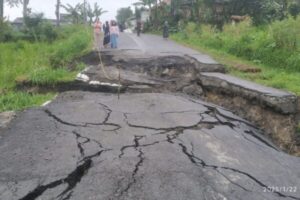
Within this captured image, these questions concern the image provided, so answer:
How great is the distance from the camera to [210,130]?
18.2 feet

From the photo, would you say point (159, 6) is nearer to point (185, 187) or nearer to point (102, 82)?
point (102, 82)

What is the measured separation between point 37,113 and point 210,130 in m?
2.92

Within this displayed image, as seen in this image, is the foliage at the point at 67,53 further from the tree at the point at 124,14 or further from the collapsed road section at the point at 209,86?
the tree at the point at 124,14

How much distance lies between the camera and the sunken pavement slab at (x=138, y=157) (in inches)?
140

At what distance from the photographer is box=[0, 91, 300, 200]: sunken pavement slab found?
11.7ft

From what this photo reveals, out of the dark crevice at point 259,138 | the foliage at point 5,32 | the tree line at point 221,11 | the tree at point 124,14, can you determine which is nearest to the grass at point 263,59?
the dark crevice at point 259,138

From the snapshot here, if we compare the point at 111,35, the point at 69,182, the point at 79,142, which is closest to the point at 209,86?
the point at 79,142

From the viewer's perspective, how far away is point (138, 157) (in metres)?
4.26

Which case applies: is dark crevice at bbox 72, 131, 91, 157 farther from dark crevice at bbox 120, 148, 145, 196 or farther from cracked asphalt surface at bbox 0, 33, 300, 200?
dark crevice at bbox 120, 148, 145, 196

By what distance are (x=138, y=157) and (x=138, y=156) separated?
0.03 metres

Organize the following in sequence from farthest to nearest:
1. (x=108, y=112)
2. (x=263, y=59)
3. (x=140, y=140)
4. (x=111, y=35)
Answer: (x=111, y=35) → (x=263, y=59) → (x=108, y=112) → (x=140, y=140)

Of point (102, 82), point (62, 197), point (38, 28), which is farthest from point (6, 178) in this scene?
point (38, 28)

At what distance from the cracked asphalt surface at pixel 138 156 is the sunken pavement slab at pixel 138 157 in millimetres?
10

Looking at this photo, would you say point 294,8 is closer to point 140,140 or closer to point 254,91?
point 254,91
